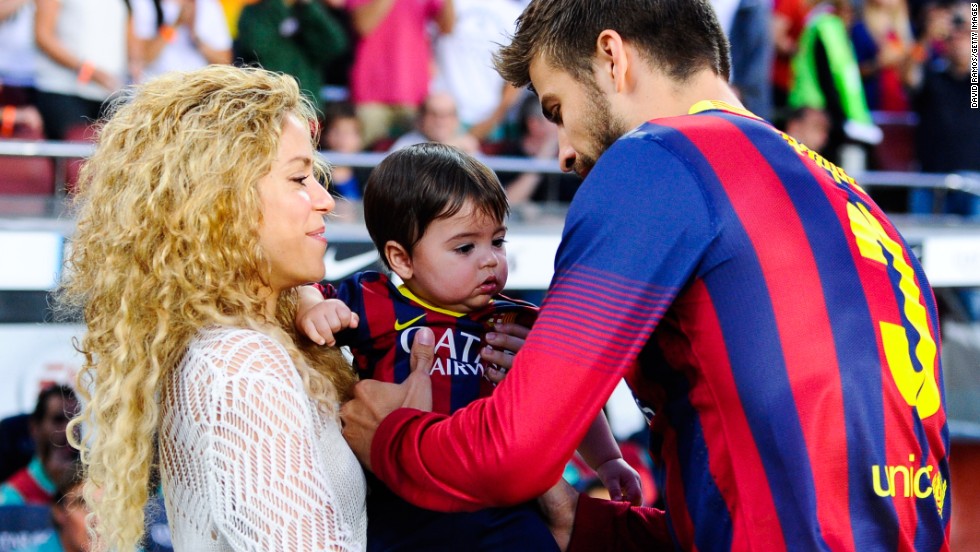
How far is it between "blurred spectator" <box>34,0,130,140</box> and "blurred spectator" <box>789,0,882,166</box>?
163 inches

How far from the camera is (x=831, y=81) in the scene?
6.68m

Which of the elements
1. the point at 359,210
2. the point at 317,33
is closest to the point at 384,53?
the point at 317,33

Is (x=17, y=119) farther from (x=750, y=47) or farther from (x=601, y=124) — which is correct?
(x=750, y=47)

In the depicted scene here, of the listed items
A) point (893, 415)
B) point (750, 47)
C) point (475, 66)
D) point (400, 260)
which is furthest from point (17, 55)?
point (893, 415)

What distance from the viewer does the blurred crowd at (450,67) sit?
4680mm

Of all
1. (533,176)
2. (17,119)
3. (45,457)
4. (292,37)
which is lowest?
(45,457)

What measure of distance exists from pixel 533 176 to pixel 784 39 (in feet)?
7.57

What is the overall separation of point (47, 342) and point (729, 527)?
2.91m

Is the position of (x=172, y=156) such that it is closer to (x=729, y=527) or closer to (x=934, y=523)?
(x=729, y=527)

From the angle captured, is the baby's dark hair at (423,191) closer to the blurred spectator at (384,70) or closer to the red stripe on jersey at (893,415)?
the red stripe on jersey at (893,415)

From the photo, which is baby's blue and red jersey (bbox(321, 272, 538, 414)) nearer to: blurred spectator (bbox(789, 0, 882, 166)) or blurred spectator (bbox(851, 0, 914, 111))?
blurred spectator (bbox(789, 0, 882, 166))

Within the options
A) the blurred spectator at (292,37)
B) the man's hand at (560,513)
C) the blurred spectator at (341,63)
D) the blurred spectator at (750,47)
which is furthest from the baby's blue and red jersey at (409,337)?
the blurred spectator at (750,47)

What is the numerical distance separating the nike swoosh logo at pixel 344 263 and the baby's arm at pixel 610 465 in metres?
1.79

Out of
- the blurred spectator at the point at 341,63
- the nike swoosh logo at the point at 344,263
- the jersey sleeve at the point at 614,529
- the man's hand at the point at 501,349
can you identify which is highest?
the blurred spectator at the point at 341,63
